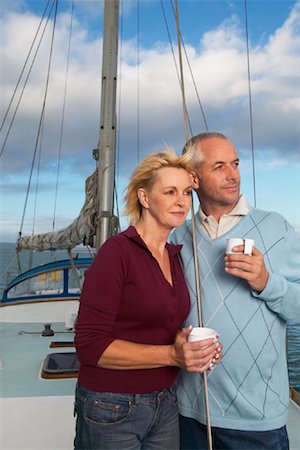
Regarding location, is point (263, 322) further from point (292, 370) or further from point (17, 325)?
point (292, 370)

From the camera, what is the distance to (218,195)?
155 cm

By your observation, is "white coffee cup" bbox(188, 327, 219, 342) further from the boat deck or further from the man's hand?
the boat deck

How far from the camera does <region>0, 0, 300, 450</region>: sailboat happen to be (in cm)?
280

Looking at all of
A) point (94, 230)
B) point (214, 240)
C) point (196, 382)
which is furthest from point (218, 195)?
point (94, 230)

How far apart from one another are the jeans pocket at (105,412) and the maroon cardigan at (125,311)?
4cm

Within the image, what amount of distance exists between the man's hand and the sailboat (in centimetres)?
182

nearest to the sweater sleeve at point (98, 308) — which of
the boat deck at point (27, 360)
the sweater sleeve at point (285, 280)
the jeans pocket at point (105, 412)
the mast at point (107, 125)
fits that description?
the jeans pocket at point (105, 412)

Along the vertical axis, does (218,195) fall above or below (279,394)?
above

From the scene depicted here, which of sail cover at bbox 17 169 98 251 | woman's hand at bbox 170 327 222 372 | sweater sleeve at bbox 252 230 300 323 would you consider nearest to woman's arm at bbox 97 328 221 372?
woman's hand at bbox 170 327 222 372

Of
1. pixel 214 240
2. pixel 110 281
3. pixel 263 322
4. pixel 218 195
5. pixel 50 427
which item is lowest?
pixel 50 427

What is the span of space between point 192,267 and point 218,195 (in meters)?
0.28

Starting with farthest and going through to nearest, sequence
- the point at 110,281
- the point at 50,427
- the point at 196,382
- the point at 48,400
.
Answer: the point at 48,400
the point at 50,427
the point at 196,382
the point at 110,281

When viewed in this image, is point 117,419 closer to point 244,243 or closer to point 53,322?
point 244,243

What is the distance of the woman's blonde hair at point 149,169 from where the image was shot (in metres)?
1.40
